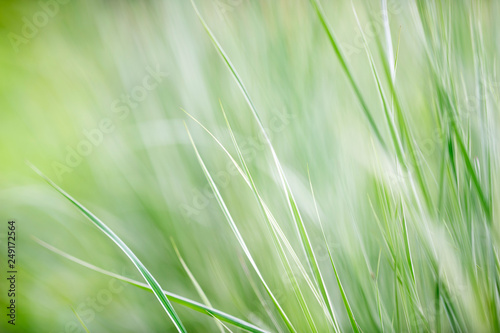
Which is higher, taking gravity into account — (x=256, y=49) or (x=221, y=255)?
(x=256, y=49)

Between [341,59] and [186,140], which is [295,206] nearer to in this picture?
[341,59]

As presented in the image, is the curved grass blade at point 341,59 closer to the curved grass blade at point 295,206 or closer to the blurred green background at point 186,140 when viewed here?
the curved grass blade at point 295,206

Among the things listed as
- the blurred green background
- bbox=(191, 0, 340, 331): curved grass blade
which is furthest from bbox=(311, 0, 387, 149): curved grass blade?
the blurred green background

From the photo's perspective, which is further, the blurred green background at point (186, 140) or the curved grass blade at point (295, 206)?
the blurred green background at point (186, 140)

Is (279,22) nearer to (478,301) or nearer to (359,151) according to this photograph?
(359,151)

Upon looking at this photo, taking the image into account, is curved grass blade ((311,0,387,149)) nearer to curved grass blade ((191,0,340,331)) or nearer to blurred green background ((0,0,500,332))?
curved grass blade ((191,0,340,331))

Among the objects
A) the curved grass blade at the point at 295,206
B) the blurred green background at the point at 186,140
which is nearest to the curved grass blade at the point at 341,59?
the curved grass blade at the point at 295,206

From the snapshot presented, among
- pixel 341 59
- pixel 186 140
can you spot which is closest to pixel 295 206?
pixel 341 59

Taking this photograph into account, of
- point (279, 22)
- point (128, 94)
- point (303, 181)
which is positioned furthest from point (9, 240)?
point (279, 22)
